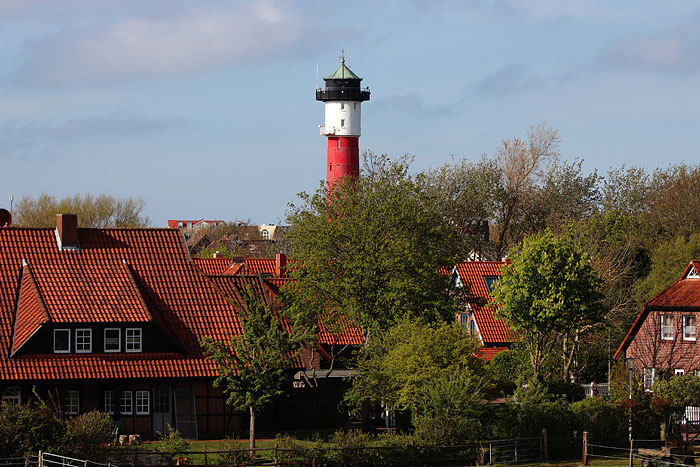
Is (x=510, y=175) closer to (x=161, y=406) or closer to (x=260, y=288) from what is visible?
(x=260, y=288)

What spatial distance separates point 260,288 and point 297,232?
3142 mm

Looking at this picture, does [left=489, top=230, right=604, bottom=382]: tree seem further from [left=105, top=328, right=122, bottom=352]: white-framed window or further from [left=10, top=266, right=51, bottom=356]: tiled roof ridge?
[left=10, top=266, right=51, bottom=356]: tiled roof ridge

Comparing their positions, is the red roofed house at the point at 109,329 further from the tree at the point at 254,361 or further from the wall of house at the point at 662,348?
the wall of house at the point at 662,348

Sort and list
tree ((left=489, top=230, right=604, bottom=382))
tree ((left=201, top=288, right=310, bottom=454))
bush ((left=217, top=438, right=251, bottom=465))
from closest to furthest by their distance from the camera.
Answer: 1. bush ((left=217, top=438, right=251, bottom=465))
2. tree ((left=201, top=288, right=310, bottom=454))
3. tree ((left=489, top=230, right=604, bottom=382))

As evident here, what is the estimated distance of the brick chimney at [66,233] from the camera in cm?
5259

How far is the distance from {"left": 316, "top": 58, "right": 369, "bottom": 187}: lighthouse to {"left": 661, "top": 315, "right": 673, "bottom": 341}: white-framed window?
34.0m

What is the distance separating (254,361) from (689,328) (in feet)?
80.7

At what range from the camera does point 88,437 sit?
134 ft

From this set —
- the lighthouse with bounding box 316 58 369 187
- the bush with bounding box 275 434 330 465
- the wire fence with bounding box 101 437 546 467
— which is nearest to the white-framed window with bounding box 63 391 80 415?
the wire fence with bounding box 101 437 546 467

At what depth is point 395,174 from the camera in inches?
2237

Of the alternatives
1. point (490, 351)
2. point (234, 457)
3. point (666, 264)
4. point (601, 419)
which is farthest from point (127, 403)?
point (666, 264)

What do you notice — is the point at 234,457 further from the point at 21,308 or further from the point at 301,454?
the point at 21,308

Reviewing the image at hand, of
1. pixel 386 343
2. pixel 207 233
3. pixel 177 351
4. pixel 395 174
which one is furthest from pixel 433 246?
pixel 207 233

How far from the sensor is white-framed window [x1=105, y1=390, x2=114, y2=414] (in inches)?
1921
